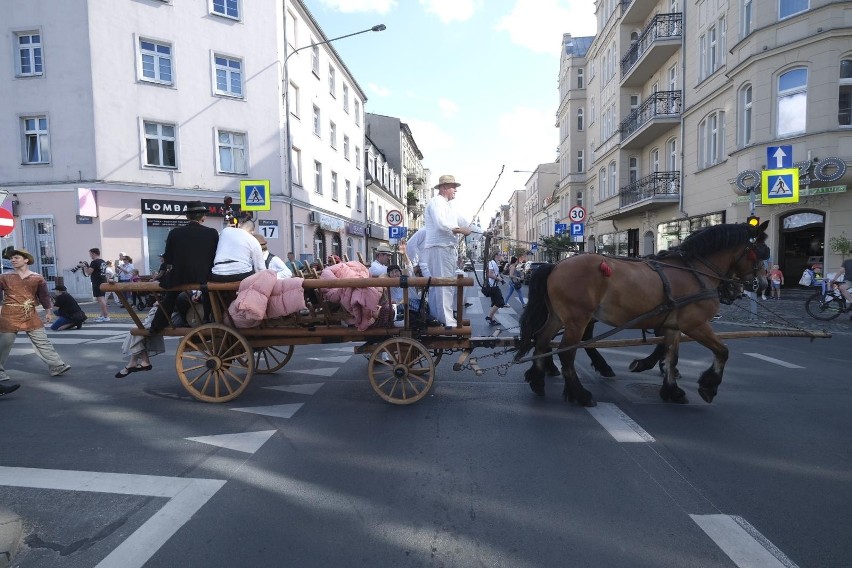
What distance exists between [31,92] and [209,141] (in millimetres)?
5880

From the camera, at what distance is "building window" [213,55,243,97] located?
18750mm

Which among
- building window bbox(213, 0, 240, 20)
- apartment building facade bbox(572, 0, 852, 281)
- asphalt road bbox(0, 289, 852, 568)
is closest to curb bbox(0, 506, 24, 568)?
asphalt road bbox(0, 289, 852, 568)

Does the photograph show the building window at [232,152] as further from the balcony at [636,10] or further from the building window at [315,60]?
the balcony at [636,10]

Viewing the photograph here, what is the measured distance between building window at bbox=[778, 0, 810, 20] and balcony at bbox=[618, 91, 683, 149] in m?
5.80

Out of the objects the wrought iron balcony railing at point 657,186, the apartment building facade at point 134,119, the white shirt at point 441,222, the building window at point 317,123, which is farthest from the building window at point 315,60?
the white shirt at point 441,222

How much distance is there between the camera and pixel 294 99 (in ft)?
70.3

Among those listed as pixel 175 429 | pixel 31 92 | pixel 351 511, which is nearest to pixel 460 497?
pixel 351 511

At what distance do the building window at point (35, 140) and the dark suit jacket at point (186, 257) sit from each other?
1646cm

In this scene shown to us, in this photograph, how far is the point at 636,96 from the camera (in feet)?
83.9

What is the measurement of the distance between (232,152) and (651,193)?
18.3 meters

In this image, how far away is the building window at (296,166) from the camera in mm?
20844

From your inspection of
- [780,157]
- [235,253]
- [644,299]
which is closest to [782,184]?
[780,157]

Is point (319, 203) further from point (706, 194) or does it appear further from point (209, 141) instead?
point (706, 194)

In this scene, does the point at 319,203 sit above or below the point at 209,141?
below
